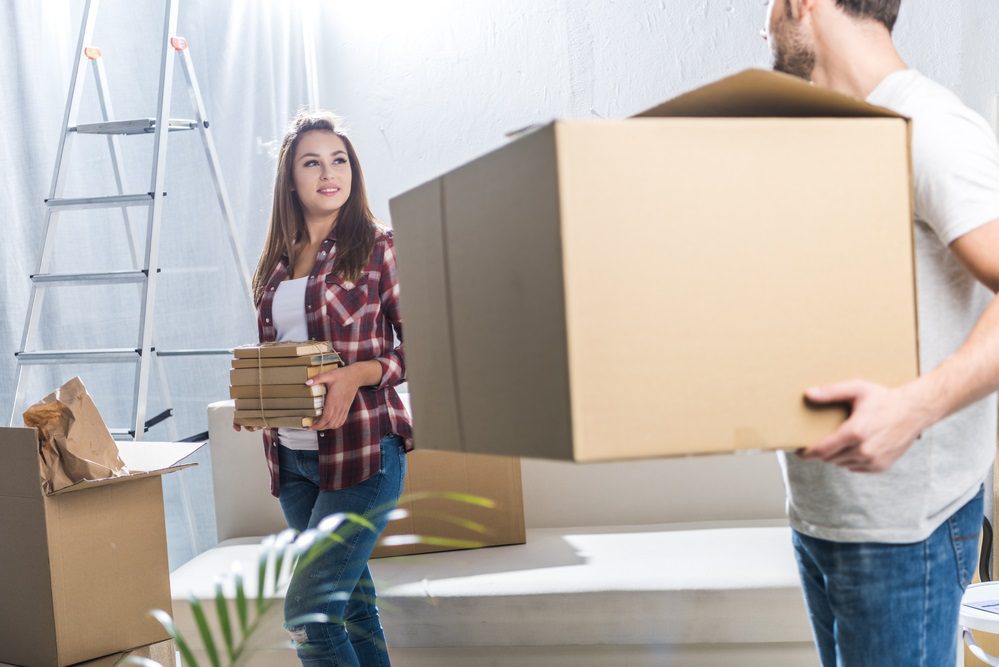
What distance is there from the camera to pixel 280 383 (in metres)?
1.74

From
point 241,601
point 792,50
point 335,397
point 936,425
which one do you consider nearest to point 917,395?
point 936,425

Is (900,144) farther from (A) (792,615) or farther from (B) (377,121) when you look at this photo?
(B) (377,121)

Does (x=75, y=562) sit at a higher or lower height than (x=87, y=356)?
lower

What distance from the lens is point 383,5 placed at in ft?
10.8

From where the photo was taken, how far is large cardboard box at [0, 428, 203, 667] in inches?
61.0

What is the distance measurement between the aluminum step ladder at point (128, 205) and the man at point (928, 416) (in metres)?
1.83

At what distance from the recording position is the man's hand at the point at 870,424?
2.46ft

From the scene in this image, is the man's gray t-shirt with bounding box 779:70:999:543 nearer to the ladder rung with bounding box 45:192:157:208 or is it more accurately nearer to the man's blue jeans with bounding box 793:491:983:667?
the man's blue jeans with bounding box 793:491:983:667

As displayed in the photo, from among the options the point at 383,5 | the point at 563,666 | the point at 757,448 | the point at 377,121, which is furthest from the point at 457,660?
the point at 383,5

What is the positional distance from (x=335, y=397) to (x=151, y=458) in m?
0.37

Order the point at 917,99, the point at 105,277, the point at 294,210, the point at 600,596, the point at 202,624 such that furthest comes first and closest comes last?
1. the point at 105,277
2. the point at 600,596
3. the point at 294,210
4. the point at 917,99
5. the point at 202,624

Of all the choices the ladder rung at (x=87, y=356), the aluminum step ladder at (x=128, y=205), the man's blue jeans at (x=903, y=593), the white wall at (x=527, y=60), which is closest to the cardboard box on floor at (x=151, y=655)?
the aluminum step ladder at (x=128, y=205)

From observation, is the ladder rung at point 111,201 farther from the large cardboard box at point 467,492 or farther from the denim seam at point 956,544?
the denim seam at point 956,544

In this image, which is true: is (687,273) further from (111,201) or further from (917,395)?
(111,201)
